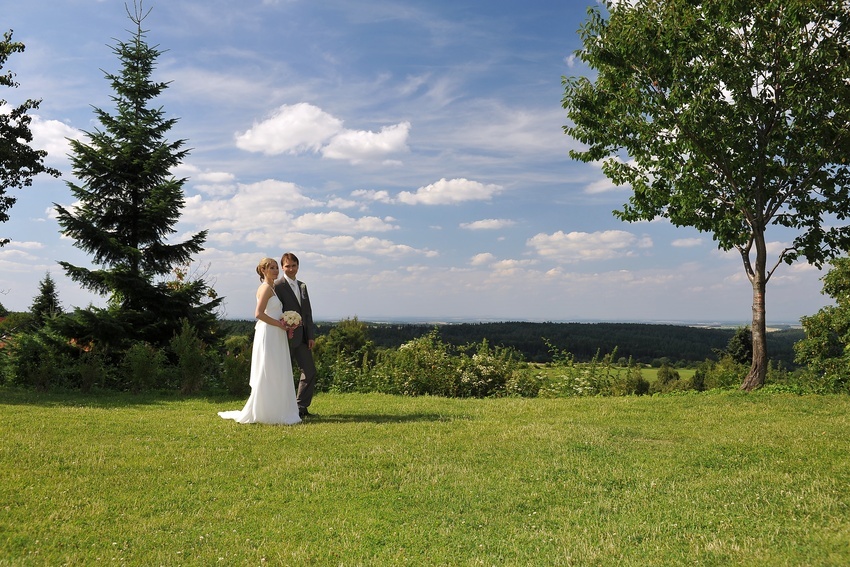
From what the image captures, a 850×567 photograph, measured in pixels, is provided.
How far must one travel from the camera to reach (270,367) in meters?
11.8

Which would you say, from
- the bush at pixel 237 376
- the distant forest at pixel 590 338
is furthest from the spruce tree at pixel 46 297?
the bush at pixel 237 376

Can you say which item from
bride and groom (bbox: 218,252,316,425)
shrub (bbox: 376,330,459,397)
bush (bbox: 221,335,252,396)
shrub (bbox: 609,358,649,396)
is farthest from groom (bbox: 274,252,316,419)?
shrub (bbox: 609,358,649,396)

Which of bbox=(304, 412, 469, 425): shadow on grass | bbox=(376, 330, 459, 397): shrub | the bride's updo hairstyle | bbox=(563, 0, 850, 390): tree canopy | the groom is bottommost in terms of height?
bbox=(304, 412, 469, 425): shadow on grass

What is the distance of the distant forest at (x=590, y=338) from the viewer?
21641 mm

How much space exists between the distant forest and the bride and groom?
6.74 metres

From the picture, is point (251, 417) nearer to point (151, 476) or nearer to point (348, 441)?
point (348, 441)

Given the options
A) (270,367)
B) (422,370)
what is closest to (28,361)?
(270,367)

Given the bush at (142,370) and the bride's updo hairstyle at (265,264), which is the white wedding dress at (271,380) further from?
the bush at (142,370)

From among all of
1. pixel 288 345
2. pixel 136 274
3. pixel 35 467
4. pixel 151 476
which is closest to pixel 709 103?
pixel 288 345

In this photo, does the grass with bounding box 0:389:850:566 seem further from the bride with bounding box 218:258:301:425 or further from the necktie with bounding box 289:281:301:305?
the necktie with bounding box 289:281:301:305

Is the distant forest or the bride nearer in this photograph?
the bride

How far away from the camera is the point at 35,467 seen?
25.6 feet

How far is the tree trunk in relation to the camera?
679 inches

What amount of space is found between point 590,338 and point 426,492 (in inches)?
897
